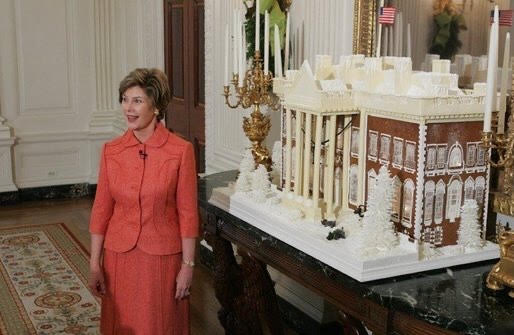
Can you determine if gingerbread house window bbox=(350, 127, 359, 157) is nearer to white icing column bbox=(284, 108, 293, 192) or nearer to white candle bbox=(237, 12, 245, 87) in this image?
white icing column bbox=(284, 108, 293, 192)

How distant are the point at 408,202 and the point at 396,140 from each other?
0.23 meters

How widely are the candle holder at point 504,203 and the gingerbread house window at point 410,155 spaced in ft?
0.86

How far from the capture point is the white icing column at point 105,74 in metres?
7.73

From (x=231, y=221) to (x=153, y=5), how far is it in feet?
13.7

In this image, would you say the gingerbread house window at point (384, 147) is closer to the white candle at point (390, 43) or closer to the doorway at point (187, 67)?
the white candle at point (390, 43)

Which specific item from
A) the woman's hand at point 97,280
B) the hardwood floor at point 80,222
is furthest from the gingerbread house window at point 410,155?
the hardwood floor at point 80,222

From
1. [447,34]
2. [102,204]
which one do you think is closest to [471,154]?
[447,34]

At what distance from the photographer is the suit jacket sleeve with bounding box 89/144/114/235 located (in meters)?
2.87

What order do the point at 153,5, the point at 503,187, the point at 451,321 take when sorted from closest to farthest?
the point at 451,321, the point at 503,187, the point at 153,5

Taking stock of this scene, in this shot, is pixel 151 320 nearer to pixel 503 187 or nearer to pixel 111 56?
pixel 503 187

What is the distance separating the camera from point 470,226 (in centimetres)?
252

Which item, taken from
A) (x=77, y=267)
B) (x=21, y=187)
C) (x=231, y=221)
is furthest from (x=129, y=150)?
(x=21, y=187)

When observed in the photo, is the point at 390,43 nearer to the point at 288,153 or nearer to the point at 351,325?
the point at 288,153

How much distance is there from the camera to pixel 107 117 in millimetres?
7918
